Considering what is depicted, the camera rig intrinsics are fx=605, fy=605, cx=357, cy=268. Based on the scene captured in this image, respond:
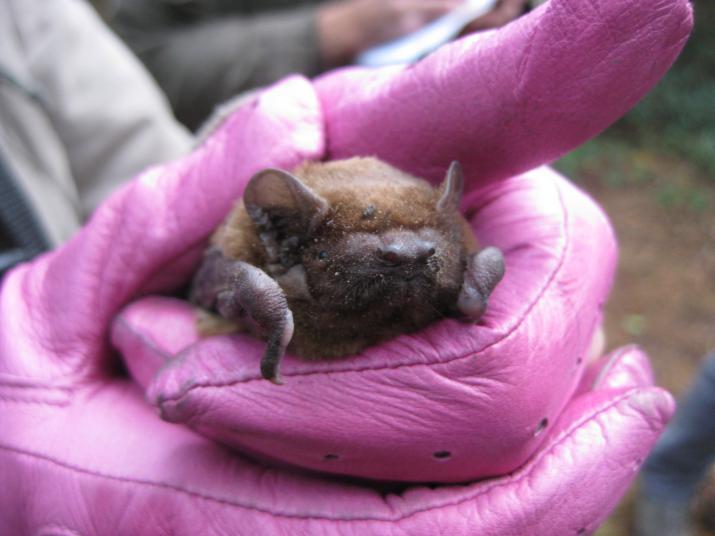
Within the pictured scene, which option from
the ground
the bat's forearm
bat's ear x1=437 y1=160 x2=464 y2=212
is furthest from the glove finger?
the ground

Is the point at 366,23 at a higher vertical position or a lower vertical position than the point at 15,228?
higher

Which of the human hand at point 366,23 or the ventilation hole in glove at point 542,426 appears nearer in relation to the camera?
the ventilation hole in glove at point 542,426

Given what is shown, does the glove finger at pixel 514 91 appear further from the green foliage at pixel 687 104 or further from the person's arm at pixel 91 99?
the green foliage at pixel 687 104

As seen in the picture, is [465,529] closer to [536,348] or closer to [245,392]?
[536,348]

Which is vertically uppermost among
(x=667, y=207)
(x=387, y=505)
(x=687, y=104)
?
(x=387, y=505)

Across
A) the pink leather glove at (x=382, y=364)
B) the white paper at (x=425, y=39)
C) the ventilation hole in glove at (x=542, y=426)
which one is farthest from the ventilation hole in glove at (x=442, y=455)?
→ the white paper at (x=425, y=39)

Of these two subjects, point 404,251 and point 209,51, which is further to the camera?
point 209,51

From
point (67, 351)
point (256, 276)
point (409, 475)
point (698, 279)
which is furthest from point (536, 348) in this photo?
point (698, 279)

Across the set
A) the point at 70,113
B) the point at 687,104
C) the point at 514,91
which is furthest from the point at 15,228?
the point at 687,104

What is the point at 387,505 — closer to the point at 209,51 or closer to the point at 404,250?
the point at 404,250
